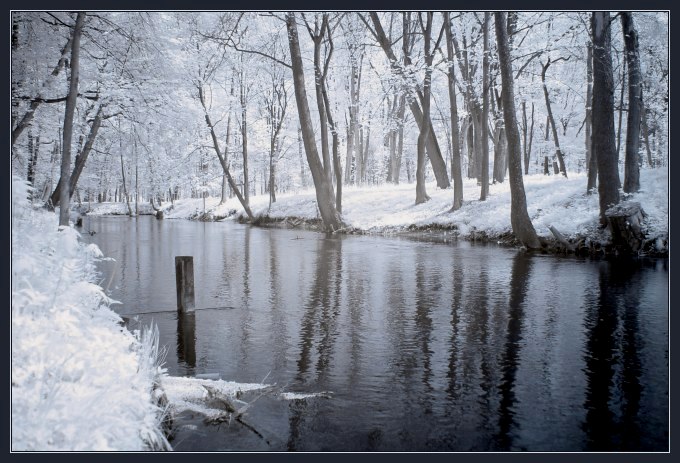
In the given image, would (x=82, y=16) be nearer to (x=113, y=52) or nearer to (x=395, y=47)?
(x=113, y=52)

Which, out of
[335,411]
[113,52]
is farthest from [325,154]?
[335,411]

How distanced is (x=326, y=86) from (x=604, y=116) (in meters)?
14.8

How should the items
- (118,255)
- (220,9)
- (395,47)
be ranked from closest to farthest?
(220,9) < (118,255) < (395,47)

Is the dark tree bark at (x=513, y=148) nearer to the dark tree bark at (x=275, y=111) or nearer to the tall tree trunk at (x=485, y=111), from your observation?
the tall tree trunk at (x=485, y=111)

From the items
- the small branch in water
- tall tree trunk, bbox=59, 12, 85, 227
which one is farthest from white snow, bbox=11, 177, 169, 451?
the small branch in water

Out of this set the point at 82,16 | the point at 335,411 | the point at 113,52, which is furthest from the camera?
the point at 113,52

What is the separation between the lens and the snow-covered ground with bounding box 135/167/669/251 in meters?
14.5

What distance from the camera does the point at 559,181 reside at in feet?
72.3

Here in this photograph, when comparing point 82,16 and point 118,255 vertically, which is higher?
point 82,16

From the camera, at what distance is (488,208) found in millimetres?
20875

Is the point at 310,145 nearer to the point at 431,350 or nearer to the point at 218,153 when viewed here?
the point at 218,153

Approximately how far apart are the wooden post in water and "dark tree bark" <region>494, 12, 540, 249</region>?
9.74 metres

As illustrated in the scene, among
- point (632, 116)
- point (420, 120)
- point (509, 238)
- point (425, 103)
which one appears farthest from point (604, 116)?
point (420, 120)

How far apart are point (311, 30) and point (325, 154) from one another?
4.98 metres
